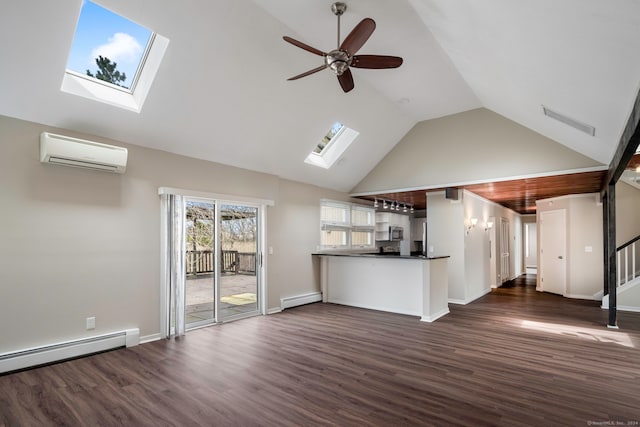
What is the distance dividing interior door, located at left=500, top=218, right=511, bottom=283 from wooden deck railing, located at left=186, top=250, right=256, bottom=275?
802 centimetres

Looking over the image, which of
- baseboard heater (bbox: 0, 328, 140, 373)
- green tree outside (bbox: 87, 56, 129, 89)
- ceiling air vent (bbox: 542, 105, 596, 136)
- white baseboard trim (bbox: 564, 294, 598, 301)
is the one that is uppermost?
green tree outside (bbox: 87, 56, 129, 89)

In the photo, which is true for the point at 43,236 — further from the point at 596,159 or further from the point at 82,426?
the point at 596,159

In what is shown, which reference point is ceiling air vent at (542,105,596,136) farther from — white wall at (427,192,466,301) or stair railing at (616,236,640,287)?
stair railing at (616,236,640,287)

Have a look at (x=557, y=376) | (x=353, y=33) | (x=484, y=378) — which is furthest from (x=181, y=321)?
(x=557, y=376)

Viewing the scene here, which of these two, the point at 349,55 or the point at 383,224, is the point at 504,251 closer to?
the point at 383,224

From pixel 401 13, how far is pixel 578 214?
7.24 metres

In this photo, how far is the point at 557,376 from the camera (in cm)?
343

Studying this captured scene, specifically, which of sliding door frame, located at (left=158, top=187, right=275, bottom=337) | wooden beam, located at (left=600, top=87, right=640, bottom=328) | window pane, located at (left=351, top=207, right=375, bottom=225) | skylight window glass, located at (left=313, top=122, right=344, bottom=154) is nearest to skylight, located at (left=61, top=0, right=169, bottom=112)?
sliding door frame, located at (left=158, top=187, right=275, bottom=337)

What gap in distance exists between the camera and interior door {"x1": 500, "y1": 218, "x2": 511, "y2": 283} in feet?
34.2

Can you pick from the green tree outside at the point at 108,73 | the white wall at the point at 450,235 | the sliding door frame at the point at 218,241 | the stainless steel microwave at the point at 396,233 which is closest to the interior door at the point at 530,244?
the stainless steel microwave at the point at 396,233

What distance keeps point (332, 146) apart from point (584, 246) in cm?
643

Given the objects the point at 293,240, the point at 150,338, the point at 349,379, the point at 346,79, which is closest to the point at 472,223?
the point at 293,240

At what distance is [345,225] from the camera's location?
Answer: 28.2 feet

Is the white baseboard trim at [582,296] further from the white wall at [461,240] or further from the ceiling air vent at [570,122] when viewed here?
the ceiling air vent at [570,122]
